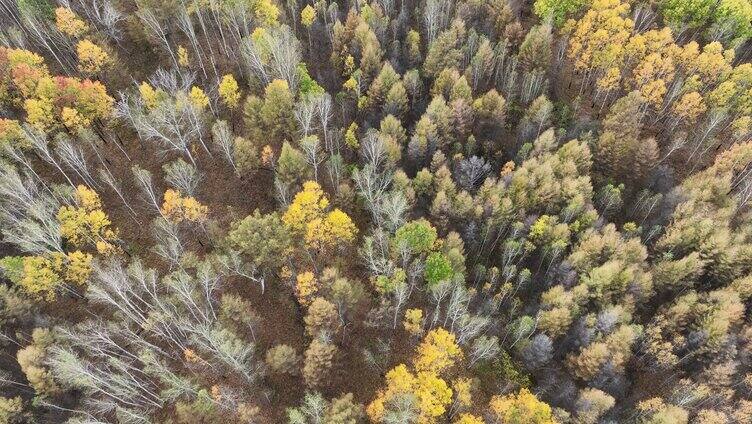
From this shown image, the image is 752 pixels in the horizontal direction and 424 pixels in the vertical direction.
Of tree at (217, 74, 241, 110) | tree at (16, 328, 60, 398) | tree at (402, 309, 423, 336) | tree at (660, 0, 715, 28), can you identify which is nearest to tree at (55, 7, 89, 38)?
tree at (217, 74, 241, 110)

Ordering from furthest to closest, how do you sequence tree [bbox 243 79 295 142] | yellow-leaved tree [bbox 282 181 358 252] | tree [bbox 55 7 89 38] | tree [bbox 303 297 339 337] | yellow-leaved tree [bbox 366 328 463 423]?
1. tree [bbox 55 7 89 38]
2. tree [bbox 243 79 295 142]
3. yellow-leaved tree [bbox 282 181 358 252]
4. tree [bbox 303 297 339 337]
5. yellow-leaved tree [bbox 366 328 463 423]

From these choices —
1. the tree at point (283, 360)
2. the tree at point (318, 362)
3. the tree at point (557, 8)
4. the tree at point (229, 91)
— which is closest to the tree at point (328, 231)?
the tree at point (318, 362)

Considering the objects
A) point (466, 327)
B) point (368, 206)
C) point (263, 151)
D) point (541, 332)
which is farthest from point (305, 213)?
point (541, 332)

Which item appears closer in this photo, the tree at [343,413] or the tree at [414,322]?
the tree at [343,413]

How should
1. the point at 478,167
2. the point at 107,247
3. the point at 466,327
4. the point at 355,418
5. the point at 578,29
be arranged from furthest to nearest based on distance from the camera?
the point at 578,29, the point at 478,167, the point at 107,247, the point at 466,327, the point at 355,418

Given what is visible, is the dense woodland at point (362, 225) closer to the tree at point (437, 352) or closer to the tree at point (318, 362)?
the tree at point (437, 352)

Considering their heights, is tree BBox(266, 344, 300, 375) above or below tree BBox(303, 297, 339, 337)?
below

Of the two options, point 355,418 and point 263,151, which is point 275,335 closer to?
point 355,418

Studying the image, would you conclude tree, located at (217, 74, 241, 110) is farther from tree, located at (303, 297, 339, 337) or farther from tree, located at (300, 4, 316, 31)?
tree, located at (303, 297, 339, 337)
